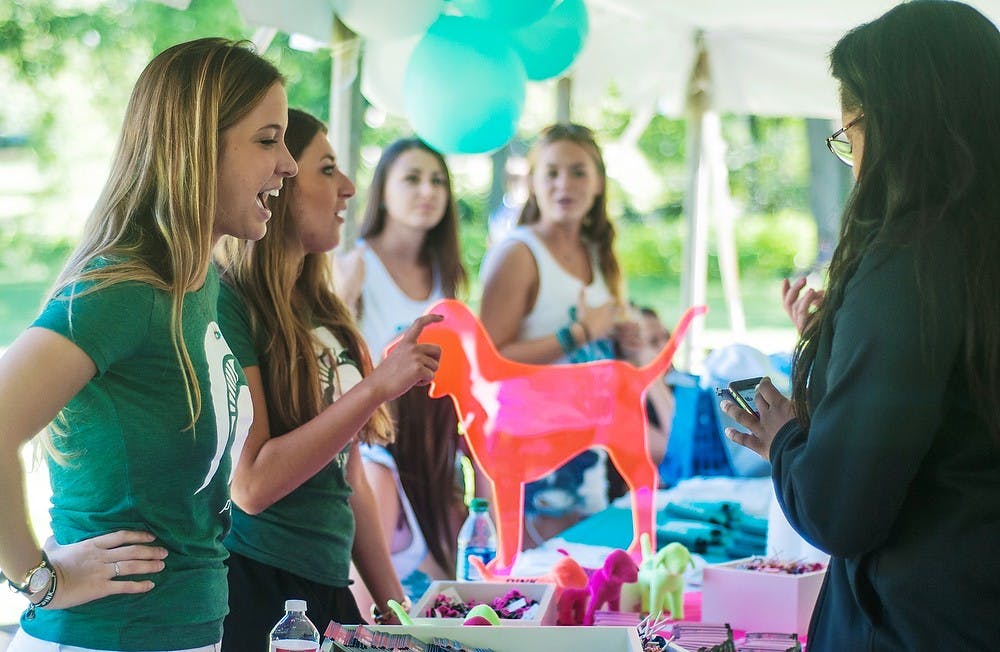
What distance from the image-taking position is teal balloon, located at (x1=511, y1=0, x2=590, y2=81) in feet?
9.70

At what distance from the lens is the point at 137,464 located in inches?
47.2

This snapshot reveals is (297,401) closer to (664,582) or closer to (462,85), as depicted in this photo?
(664,582)

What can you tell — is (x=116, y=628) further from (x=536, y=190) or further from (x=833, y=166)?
(x=833, y=166)

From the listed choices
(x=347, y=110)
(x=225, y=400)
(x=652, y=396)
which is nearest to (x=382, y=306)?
(x=347, y=110)

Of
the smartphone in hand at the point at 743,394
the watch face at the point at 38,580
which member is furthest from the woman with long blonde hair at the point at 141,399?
the smartphone in hand at the point at 743,394

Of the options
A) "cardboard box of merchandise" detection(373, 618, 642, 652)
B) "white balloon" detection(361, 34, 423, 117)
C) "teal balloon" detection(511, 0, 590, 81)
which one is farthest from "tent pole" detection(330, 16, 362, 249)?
"cardboard box of merchandise" detection(373, 618, 642, 652)

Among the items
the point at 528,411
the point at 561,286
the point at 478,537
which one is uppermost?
the point at 561,286

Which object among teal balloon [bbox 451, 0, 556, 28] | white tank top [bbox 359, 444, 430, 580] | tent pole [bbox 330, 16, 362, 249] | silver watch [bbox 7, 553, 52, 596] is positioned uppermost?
teal balloon [bbox 451, 0, 556, 28]

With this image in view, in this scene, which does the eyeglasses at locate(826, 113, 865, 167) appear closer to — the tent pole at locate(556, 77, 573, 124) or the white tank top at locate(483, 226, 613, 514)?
the white tank top at locate(483, 226, 613, 514)

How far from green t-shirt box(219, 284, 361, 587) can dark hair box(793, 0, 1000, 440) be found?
876mm

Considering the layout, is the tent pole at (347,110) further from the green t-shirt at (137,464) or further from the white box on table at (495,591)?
the green t-shirt at (137,464)

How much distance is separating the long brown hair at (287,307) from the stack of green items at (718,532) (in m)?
1.16

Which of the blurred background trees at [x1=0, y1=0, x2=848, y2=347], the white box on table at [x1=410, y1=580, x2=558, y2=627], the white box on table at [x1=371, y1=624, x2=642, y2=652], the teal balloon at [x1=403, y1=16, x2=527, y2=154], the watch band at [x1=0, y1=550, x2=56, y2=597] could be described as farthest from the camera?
the blurred background trees at [x1=0, y1=0, x2=848, y2=347]

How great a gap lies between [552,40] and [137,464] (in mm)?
2107
